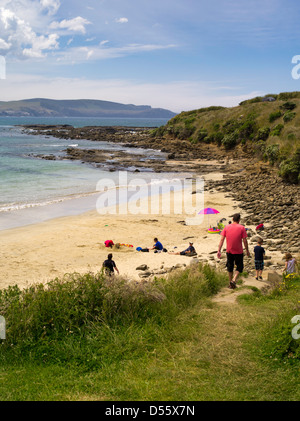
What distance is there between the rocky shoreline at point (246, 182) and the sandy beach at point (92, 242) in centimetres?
213

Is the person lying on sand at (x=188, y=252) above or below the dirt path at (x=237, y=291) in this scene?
below

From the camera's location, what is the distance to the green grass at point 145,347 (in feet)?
16.0

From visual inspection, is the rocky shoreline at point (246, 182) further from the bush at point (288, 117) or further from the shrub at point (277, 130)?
the bush at point (288, 117)

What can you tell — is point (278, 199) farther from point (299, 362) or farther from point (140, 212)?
point (299, 362)

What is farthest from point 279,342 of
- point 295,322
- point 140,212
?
point 140,212

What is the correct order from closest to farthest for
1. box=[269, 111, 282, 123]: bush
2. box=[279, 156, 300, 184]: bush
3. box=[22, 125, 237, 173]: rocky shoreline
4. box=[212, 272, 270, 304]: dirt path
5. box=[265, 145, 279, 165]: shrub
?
box=[212, 272, 270, 304]: dirt path → box=[279, 156, 300, 184]: bush → box=[265, 145, 279, 165]: shrub → box=[22, 125, 237, 173]: rocky shoreline → box=[269, 111, 282, 123]: bush

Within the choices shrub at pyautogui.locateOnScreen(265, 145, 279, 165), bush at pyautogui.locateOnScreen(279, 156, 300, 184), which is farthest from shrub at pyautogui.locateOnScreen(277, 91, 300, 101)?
bush at pyautogui.locateOnScreen(279, 156, 300, 184)

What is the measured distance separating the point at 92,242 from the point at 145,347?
10.8 m

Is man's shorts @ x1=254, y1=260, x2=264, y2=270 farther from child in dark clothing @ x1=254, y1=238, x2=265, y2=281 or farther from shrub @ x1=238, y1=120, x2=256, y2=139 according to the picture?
shrub @ x1=238, y1=120, x2=256, y2=139

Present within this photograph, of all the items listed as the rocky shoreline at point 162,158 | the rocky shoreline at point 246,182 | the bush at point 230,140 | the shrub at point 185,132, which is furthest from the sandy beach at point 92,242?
the shrub at point 185,132

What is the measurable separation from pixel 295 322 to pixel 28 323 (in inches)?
168

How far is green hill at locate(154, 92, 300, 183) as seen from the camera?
31.6m

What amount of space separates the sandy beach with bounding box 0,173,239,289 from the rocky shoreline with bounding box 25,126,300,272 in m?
2.13

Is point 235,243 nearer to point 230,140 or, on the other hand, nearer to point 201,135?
point 230,140
